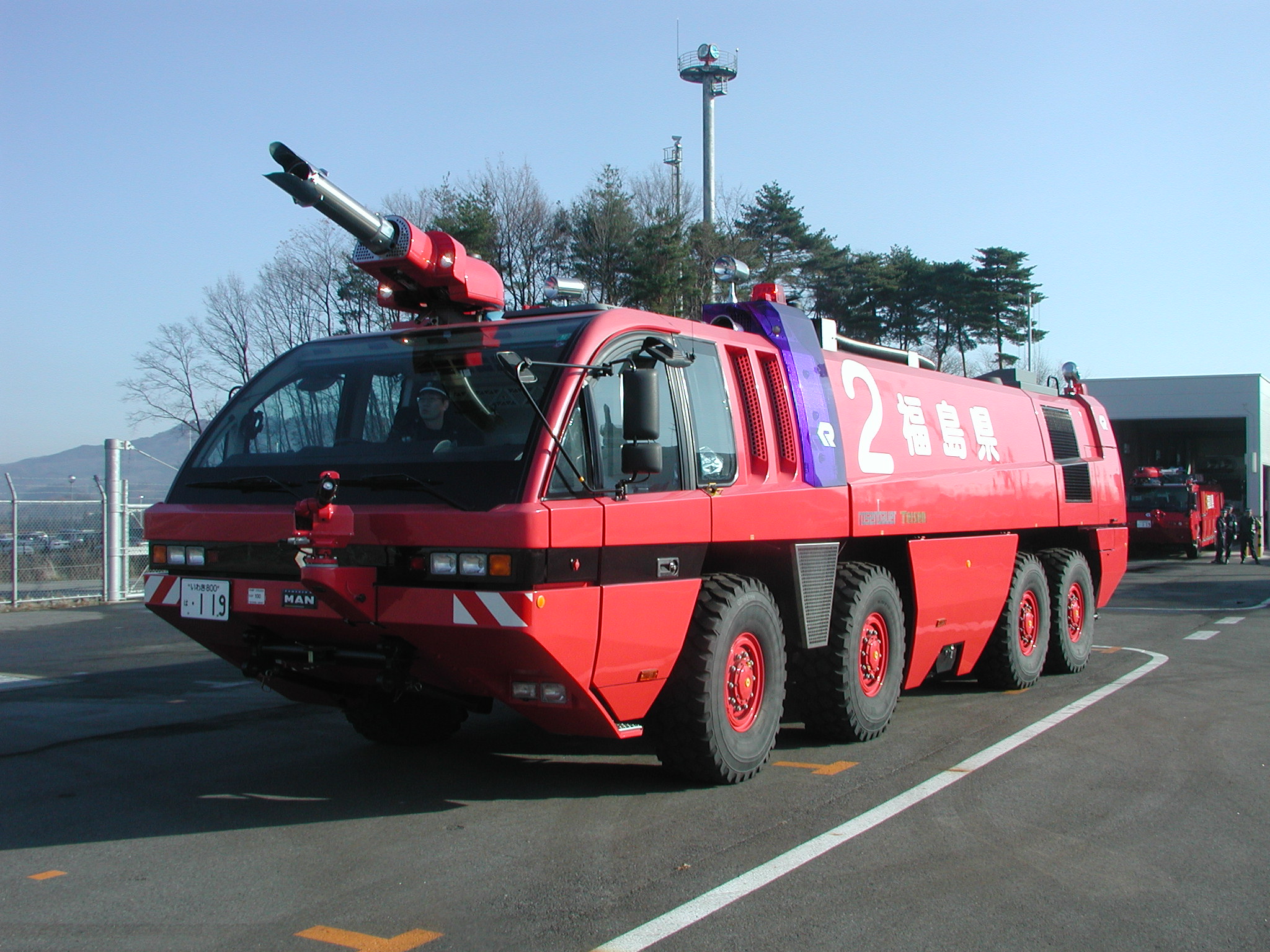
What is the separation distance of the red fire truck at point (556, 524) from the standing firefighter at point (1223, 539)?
2733 centimetres

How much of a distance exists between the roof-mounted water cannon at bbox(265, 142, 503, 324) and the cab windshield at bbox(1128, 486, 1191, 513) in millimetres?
30282

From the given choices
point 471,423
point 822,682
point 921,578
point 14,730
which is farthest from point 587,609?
point 14,730

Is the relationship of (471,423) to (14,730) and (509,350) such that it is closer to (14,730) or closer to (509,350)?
(509,350)

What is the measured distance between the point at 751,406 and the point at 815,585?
1.16 m

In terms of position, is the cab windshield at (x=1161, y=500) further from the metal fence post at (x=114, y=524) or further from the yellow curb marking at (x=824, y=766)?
the yellow curb marking at (x=824, y=766)

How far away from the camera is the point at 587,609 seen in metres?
5.20

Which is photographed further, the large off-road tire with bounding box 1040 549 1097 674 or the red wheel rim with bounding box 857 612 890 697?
the large off-road tire with bounding box 1040 549 1097 674

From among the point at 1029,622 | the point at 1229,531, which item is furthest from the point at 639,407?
the point at 1229,531

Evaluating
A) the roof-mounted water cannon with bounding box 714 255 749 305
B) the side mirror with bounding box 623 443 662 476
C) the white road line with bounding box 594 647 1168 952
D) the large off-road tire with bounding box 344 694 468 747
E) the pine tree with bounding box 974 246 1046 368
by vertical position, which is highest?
the pine tree with bounding box 974 246 1046 368

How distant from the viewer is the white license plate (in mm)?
5602

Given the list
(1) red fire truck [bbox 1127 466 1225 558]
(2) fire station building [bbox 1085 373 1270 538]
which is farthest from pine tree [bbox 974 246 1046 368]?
(1) red fire truck [bbox 1127 466 1225 558]

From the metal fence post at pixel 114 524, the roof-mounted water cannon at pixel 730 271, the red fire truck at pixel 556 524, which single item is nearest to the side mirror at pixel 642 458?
the red fire truck at pixel 556 524

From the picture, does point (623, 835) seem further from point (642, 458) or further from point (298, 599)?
point (298, 599)

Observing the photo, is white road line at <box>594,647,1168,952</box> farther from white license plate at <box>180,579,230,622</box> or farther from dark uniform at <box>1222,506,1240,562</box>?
dark uniform at <box>1222,506,1240,562</box>
